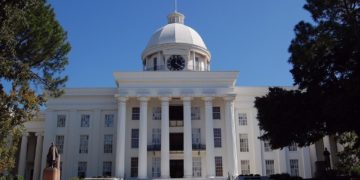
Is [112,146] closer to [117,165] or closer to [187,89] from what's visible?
[117,165]

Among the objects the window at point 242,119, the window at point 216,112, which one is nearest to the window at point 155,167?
the window at point 216,112

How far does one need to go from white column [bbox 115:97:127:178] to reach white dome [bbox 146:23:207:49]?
10.3 m

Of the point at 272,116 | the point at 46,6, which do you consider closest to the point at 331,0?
the point at 272,116

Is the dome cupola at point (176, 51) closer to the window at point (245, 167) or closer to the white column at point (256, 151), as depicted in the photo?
the white column at point (256, 151)

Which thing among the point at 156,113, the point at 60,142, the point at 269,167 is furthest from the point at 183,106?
the point at 60,142

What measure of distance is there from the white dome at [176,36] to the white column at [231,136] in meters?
10.5

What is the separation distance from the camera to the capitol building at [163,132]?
37.4 metres

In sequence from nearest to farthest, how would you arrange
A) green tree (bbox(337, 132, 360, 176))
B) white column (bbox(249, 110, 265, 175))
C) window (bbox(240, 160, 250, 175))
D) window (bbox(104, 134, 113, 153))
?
green tree (bbox(337, 132, 360, 176)) → white column (bbox(249, 110, 265, 175)) → window (bbox(240, 160, 250, 175)) → window (bbox(104, 134, 113, 153))

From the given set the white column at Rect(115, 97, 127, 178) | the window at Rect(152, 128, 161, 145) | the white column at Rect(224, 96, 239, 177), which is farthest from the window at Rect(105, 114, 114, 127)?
the white column at Rect(224, 96, 239, 177)

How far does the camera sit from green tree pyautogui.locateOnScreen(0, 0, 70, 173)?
18.3 meters

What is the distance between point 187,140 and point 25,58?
1984cm

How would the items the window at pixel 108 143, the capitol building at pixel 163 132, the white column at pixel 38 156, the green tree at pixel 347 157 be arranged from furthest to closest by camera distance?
the white column at pixel 38 156 → the window at pixel 108 143 → the capitol building at pixel 163 132 → the green tree at pixel 347 157

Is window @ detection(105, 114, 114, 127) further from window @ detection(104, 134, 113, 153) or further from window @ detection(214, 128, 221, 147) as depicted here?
window @ detection(214, 128, 221, 147)

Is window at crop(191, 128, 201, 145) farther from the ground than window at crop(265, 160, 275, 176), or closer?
farther from the ground
